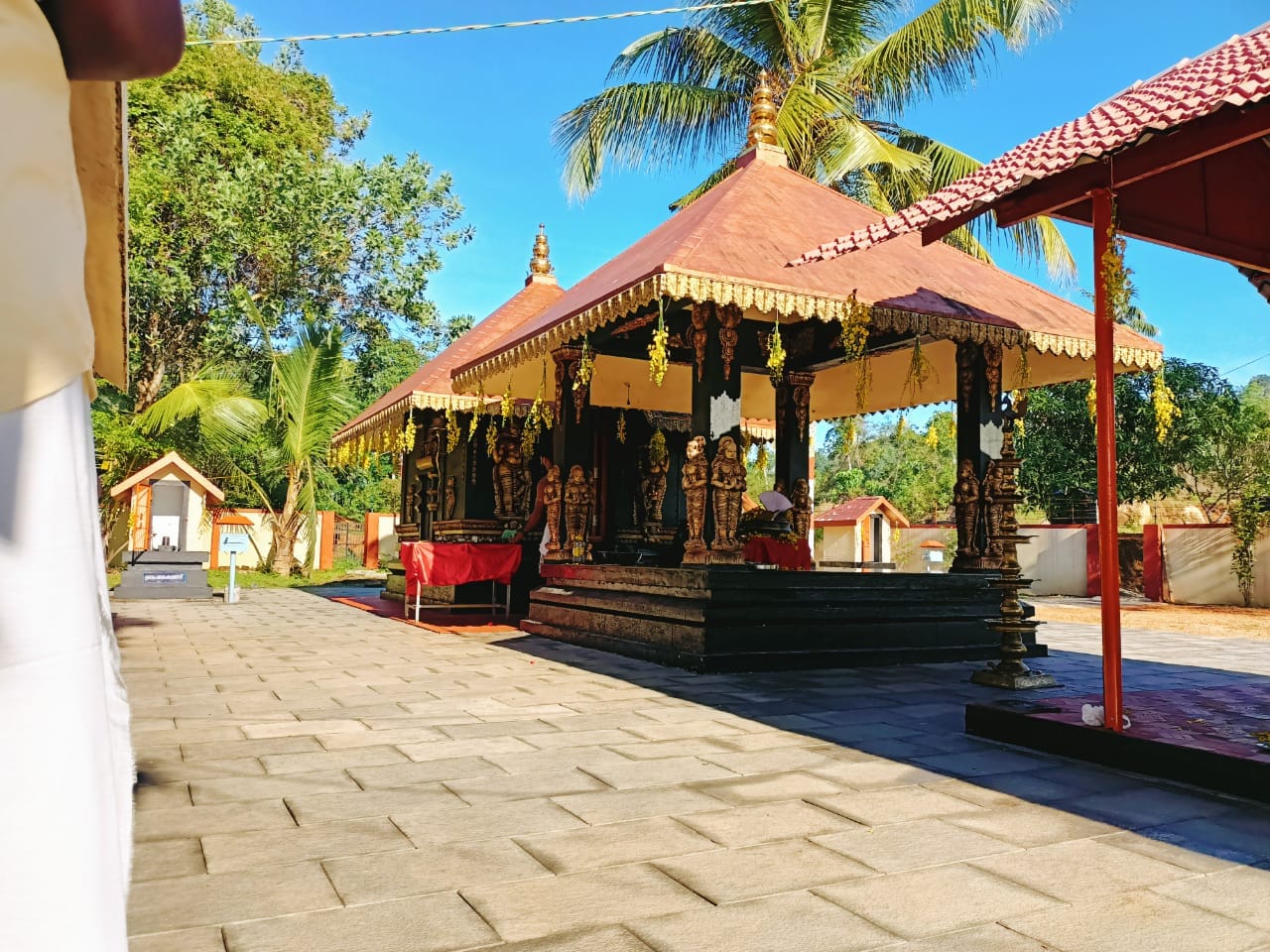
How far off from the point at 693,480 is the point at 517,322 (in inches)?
297

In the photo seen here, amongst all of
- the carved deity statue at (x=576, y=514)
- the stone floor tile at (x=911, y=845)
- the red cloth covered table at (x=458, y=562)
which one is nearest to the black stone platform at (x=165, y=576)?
the red cloth covered table at (x=458, y=562)

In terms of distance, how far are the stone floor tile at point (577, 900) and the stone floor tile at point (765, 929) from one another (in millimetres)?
87

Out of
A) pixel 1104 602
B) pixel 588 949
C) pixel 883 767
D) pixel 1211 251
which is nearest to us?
pixel 588 949

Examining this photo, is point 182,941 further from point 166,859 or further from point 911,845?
point 911,845

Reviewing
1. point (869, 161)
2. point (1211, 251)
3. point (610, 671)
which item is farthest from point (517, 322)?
point (1211, 251)

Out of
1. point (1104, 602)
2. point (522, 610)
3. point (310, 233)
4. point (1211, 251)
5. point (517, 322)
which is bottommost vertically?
point (522, 610)

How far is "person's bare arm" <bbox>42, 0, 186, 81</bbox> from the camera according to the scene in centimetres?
108

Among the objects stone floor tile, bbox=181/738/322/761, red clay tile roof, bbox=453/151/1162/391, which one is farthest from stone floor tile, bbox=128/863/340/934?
red clay tile roof, bbox=453/151/1162/391

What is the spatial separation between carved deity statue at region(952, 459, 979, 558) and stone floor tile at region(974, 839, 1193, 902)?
21.6 ft

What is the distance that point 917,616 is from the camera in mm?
8578

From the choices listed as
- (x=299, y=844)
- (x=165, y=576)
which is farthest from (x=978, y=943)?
(x=165, y=576)

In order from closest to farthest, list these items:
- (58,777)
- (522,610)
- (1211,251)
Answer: (58,777) → (1211,251) → (522,610)

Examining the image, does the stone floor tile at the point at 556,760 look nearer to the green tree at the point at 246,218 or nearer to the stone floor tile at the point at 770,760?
the stone floor tile at the point at 770,760

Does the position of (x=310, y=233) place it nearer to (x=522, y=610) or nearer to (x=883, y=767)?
(x=522, y=610)
